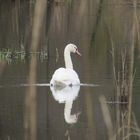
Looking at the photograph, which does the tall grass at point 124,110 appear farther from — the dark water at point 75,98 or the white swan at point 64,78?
the white swan at point 64,78

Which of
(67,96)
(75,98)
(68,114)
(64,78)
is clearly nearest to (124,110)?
(68,114)

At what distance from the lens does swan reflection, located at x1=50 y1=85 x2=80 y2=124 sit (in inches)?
380

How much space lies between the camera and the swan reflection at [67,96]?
31.7 ft

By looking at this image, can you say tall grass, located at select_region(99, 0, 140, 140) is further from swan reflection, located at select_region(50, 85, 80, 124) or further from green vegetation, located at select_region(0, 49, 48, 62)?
green vegetation, located at select_region(0, 49, 48, 62)

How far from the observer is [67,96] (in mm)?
11188

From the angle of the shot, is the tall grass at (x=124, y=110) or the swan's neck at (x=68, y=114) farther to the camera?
the swan's neck at (x=68, y=114)

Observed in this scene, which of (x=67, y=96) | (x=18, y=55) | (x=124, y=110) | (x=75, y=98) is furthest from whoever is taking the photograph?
(x=18, y=55)

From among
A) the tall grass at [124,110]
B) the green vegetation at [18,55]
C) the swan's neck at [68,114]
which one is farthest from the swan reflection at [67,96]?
the green vegetation at [18,55]

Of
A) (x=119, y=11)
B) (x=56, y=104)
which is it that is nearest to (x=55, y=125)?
(x=56, y=104)

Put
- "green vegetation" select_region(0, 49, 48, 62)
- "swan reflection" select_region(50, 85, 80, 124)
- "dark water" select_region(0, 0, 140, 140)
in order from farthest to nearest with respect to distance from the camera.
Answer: "green vegetation" select_region(0, 49, 48, 62) → "swan reflection" select_region(50, 85, 80, 124) → "dark water" select_region(0, 0, 140, 140)

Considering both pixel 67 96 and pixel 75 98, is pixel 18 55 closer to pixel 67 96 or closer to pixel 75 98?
pixel 67 96

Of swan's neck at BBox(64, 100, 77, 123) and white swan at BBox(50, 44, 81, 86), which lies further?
white swan at BBox(50, 44, 81, 86)

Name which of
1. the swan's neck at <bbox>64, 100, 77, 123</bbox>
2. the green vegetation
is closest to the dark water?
the swan's neck at <bbox>64, 100, 77, 123</bbox>

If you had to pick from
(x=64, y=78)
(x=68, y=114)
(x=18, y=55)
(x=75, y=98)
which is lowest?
(x=68, y=114)
